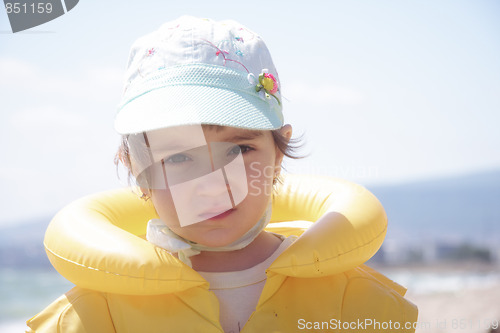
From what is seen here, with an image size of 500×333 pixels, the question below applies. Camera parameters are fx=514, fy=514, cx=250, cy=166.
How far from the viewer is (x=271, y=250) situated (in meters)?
1.75

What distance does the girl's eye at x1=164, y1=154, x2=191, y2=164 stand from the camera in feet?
5.07

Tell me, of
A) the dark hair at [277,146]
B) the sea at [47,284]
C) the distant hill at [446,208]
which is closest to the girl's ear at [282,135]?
the dark hair at [277,146]

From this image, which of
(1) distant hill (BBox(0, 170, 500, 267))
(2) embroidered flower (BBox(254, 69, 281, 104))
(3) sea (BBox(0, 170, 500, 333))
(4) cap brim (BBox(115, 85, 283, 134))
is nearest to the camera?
(4) cap brim (BBox(115, 85, 283, 134))

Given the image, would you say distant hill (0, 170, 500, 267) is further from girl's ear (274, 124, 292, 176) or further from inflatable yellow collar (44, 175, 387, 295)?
girl's ear (274, 124, 292, 176)

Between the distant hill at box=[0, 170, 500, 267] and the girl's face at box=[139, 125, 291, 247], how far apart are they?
1034cm

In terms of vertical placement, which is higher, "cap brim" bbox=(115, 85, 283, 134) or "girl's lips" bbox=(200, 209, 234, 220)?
"cap brim" bbox=(115, 85, 283, 134)

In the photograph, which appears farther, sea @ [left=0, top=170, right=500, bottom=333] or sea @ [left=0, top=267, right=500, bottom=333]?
sea @ [left=0, top=170, right=500, bottom=333]

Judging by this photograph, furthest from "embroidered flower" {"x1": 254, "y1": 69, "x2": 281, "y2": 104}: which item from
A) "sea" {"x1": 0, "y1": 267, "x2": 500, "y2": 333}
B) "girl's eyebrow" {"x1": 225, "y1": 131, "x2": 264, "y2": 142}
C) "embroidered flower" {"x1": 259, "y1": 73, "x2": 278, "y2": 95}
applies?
"sea" {"x1": 0, "y1": 267, "x2": 500, "y2": 333}

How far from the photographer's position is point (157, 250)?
157cm

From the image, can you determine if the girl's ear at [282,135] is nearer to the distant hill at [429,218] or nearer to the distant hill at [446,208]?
the distant hill at [429,218]

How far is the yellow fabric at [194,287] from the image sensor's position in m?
1.49

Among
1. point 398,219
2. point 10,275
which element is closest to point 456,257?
point 398,219

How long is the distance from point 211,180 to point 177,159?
14 centimetres

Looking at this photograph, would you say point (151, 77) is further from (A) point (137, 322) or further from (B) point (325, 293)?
(B) point (325, 293)
